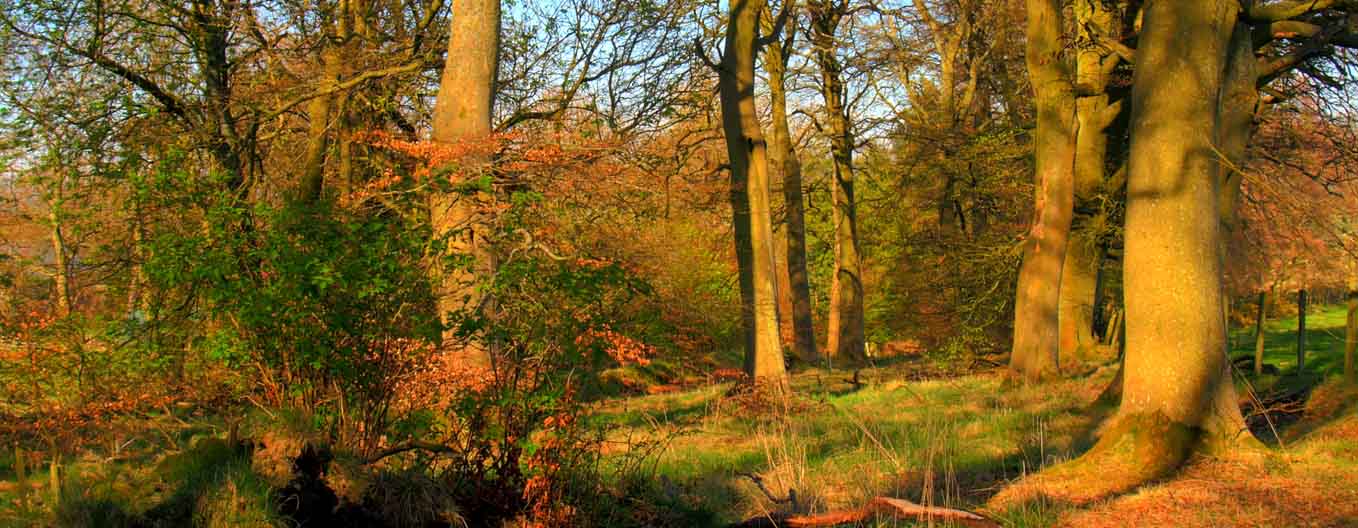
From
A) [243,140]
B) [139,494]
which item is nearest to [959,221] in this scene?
[243,140]

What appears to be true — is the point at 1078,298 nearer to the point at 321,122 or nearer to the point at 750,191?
the point at 750,191

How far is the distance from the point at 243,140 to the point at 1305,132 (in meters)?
16.8

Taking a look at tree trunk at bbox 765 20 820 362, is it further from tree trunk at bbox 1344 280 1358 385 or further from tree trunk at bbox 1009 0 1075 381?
tree trunk at bbox 1344 280 1358 385

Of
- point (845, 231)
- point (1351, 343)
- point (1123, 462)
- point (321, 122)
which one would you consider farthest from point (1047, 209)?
point (845, 231)

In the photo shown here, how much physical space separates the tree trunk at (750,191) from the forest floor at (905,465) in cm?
182

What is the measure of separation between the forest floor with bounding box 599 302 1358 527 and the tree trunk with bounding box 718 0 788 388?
1.09m

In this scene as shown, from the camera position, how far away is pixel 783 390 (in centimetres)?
1360

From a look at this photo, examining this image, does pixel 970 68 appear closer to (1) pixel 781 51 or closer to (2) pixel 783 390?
(1) pixel 781 51

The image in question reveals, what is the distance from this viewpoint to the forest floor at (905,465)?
5008 mm

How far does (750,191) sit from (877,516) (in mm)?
9732

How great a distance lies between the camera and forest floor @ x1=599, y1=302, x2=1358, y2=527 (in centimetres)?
608

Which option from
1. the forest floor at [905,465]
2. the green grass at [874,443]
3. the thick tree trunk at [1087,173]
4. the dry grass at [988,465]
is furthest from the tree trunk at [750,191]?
the thick tree trunk at [1087,173]

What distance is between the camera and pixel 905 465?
26.2ft

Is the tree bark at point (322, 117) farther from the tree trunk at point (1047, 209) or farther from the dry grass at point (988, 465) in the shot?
the tree trunk at point (1047, 209)
